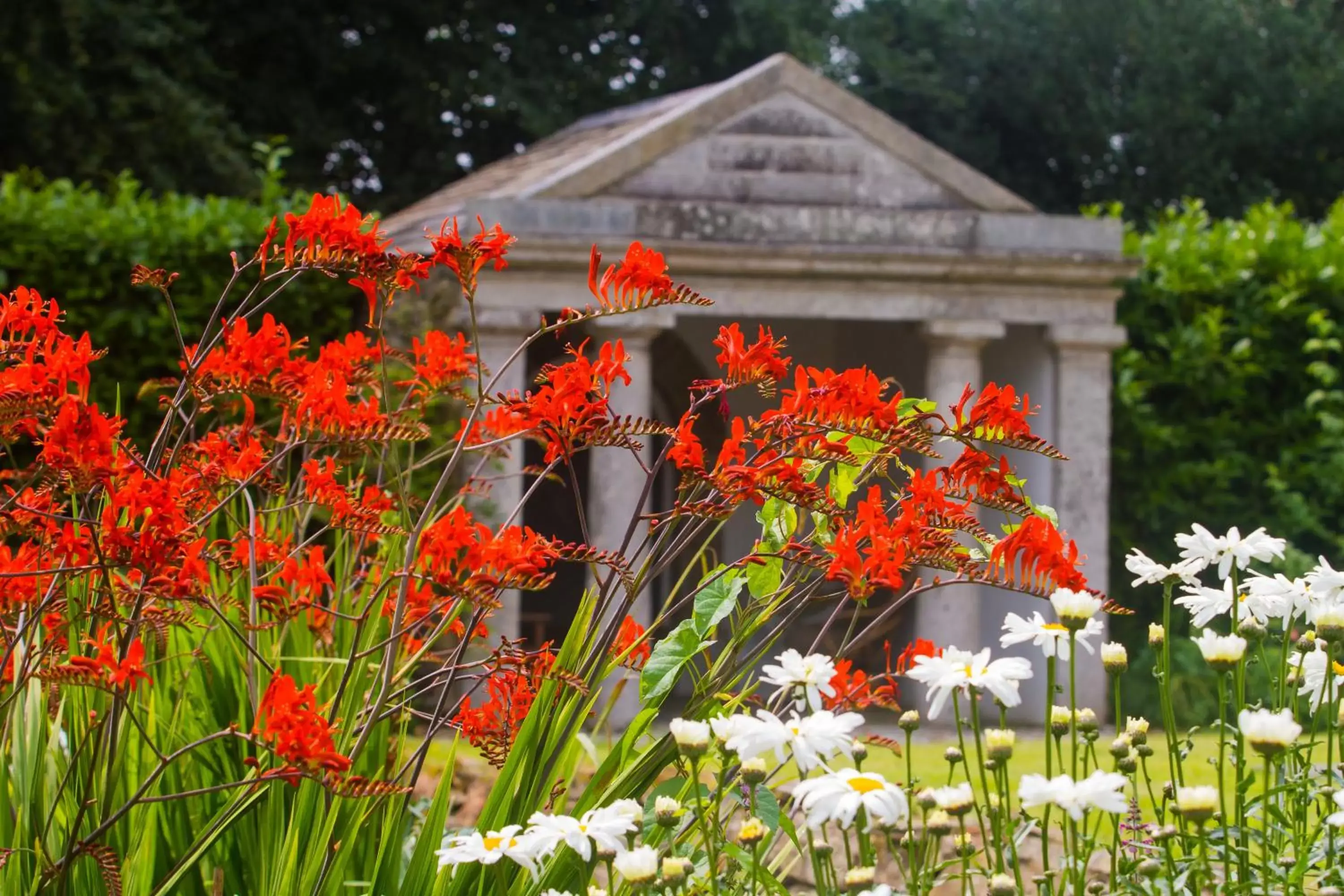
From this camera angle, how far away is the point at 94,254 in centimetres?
738

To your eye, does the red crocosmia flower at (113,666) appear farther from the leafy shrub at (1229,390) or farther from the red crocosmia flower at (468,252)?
the leafy shrub at (1229,390)

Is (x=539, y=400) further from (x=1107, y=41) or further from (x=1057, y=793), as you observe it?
(x=1107, y=41)

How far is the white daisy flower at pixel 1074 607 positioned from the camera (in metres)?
1.90

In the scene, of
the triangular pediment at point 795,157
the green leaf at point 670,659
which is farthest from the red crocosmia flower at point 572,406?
the triangular pediment at point 795,157

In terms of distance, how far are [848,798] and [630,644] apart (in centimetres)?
106

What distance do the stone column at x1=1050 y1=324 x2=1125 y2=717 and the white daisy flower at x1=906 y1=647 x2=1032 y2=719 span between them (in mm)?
6368

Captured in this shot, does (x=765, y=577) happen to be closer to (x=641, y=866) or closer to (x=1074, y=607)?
(x=1074, y=607)

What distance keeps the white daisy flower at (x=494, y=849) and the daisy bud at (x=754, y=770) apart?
257 millimetres

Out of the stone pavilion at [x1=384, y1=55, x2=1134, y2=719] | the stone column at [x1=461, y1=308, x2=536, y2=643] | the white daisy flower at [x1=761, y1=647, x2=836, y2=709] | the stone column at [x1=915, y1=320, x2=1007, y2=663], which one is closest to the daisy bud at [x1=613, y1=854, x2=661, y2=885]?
the white daisy flower at [x1=761, y1=647, x2=836, y2=709]

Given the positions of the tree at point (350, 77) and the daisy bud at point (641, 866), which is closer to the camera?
the daisy bud at point (641, 866)

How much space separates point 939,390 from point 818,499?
5.93 meters

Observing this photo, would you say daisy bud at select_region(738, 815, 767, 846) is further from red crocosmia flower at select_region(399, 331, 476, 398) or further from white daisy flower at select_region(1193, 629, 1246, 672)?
red crocosmia flower at select_region(399, 331, 476, 398)

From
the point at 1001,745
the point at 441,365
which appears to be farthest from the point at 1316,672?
the point at 441,365

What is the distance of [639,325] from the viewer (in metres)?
7.55
